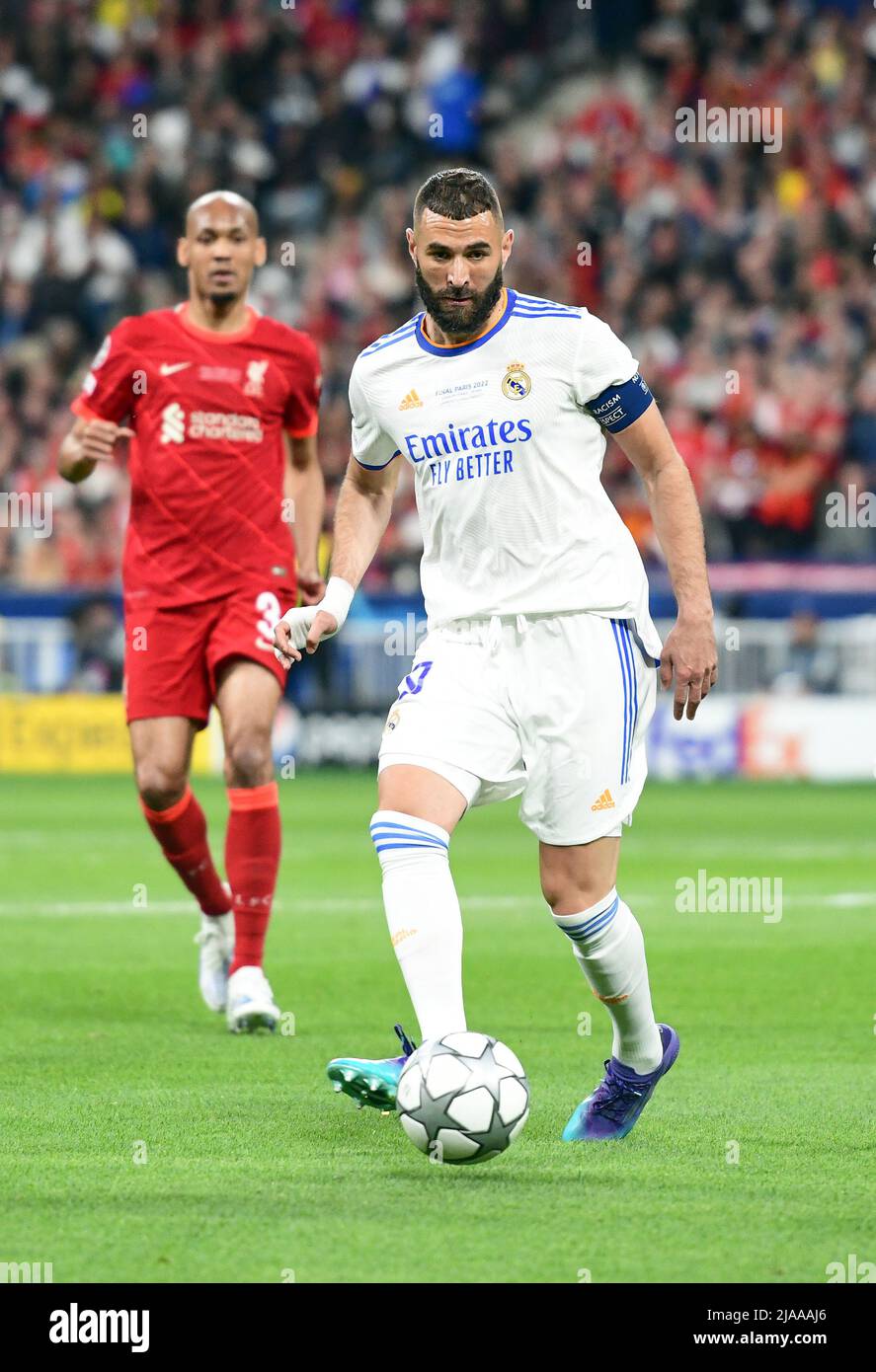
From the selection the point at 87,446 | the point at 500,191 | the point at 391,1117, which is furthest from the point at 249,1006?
the point at 500,191

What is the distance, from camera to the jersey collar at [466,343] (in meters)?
5.39

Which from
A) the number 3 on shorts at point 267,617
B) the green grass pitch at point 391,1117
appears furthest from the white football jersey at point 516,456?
the number 3 on shorts at point 267,617

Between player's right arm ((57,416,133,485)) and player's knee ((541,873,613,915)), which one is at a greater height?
player's right arm ((57,416,133,485))

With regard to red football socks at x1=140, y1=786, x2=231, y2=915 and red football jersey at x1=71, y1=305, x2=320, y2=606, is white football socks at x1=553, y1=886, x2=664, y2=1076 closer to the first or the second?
red football socks at x1=140, y1=786, x2=231, y2=915

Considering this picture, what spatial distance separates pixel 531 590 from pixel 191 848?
111 inches

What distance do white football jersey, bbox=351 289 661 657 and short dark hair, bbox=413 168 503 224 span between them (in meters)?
0.29

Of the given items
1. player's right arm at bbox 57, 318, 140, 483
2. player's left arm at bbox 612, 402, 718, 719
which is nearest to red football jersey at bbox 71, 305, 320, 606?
player's right arm at bbox 57, 318, 140, 483

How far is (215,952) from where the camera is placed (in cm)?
789

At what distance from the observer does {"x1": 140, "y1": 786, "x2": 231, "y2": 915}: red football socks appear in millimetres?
7781

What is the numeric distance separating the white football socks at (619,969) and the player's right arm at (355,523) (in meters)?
0.91

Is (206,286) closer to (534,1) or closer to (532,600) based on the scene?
(532,600)
